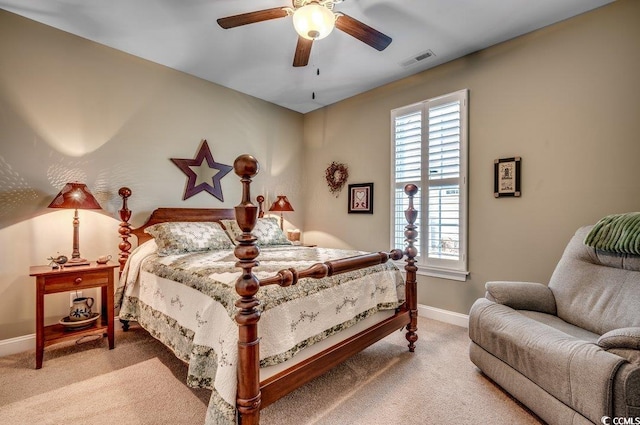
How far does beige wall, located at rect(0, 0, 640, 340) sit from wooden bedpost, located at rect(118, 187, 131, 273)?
0.12 meters

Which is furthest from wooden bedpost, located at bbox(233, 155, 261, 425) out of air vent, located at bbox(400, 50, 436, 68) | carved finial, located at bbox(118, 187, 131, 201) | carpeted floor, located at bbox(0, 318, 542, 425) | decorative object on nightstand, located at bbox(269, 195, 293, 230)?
decorative object on nightstand, located at bbox(269, 195, 293, 230)

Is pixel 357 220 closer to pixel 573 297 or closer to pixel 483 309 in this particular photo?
pixel 483 309

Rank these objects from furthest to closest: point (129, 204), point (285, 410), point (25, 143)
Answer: point (129, 204)
point (25, 143)
point (285, 410)

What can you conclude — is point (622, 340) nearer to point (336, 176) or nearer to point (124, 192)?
point (336, 176)

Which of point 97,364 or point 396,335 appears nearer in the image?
point 97,364

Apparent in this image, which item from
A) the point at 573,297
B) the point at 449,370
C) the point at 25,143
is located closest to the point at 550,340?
the point at 573,297

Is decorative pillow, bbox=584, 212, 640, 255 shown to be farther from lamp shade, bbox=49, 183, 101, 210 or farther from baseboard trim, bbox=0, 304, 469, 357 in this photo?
lamp shade, bbox=49, 183, 101, 210

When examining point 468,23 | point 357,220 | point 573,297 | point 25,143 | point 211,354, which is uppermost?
point 468,23

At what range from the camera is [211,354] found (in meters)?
1.55

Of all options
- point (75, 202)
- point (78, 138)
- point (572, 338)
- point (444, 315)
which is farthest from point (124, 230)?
point (572, 338)

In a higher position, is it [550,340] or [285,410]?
[550,340]

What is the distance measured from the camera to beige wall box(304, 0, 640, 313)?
229 centimetres

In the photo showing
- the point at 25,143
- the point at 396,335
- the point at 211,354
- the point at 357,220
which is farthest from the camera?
the point at 357,220

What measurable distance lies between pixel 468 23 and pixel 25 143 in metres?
4.03
